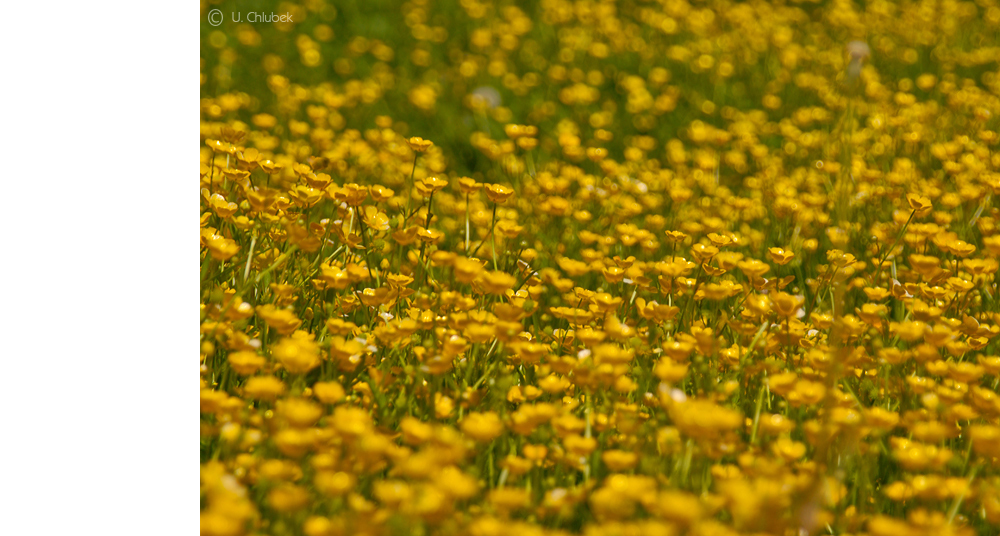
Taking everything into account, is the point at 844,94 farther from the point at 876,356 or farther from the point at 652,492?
the point at 652,492

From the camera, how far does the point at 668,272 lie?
2.23m

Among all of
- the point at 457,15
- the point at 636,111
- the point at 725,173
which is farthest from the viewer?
the point at 457,15

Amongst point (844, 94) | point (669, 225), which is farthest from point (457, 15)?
point (669, 225)

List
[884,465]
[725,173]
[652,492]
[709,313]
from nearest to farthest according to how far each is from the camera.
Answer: [652,492]
[884,465]
[709,313]
[725,173]

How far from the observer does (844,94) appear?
186 inches

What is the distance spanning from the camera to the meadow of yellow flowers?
1510 millimetres

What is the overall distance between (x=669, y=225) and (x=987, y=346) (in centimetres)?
112

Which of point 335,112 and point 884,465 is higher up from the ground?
point 335,112

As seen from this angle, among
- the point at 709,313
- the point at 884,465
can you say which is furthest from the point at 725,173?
the point at 884,465

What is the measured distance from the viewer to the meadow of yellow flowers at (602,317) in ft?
4.95

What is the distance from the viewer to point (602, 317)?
7.39 feet
